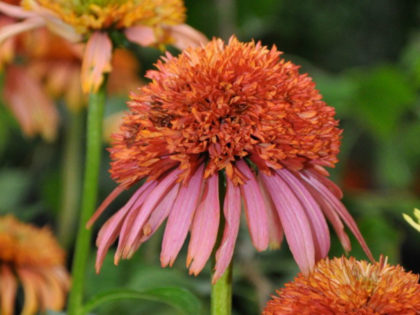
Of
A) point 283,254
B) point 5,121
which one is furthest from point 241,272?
point 5,121

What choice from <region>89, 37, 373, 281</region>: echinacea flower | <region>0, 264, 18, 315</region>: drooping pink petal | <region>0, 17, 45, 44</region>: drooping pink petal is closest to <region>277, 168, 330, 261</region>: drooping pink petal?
<region>89, 37, 373, 281</region>: echinacea flower

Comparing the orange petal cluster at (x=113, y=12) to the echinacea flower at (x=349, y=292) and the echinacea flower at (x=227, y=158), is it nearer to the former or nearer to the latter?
the echinacea flower at (x=227, y=158)

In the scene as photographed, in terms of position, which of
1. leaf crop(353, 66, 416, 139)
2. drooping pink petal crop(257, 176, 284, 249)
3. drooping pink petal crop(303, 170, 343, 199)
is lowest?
drooping pink petal crop(257, 176, 284, 249)

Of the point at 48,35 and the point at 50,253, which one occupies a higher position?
the point at 48,35

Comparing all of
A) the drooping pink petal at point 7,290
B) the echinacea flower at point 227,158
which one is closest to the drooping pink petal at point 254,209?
the echinacea flower at point 227,158

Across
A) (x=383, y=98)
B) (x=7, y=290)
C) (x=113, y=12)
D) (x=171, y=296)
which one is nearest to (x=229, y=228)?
(x=171, y=296)

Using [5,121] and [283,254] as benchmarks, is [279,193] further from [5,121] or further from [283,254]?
[5,121]

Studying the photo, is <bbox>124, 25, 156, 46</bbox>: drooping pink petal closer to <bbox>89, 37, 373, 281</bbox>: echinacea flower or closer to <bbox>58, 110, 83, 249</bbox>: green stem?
<bbox>89, 37, 373, 281</bbox>: echinacea flower
